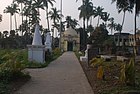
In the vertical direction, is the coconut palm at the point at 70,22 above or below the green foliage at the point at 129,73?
above

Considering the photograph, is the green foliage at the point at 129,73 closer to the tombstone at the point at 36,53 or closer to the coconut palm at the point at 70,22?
the tombstone at the point at 36,53

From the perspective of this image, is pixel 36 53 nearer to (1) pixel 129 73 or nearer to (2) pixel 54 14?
(1) pixel 129 73

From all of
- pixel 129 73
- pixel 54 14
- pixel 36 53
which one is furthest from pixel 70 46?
pixel 129 73

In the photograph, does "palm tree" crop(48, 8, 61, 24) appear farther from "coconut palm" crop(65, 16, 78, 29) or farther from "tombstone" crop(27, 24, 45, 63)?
"tombstone" crop(27, 24, 45, 63)

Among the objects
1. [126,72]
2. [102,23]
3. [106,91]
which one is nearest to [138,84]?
[126,72]

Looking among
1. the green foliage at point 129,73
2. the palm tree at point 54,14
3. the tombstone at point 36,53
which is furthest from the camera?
the palm tree at point 54,14

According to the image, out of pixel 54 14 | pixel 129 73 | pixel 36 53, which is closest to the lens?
pixel 129 73

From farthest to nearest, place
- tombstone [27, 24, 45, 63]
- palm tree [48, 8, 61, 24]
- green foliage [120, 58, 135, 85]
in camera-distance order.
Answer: palm tree [48, 8, 61, 24]
tombstone [27, 24, 45, 63]
green foliage [120, 58, 135, 85]

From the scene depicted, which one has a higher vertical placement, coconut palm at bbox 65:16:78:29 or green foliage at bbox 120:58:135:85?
coconut palm at bbox 65:16:78:29

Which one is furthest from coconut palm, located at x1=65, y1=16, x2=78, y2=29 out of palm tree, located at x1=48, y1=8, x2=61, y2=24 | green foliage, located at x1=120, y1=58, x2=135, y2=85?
green foliage, located at x1=120, y1=58, x2=135, y2=85

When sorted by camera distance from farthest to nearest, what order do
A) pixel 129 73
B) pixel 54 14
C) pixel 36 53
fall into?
1. pixel 54 14
2. pixel 36 53
3. pixel 129 73

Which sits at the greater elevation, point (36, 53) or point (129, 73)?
point (36, 53)

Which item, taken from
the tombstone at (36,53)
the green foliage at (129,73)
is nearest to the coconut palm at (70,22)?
the tombstone at (36,53)

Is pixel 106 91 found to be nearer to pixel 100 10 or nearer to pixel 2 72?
pixel 2 72
